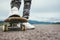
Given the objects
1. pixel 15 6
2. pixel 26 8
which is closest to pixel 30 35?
pixel 15 6

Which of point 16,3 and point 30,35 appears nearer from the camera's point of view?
point 30,35

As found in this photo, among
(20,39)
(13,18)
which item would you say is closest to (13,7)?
(13,18)

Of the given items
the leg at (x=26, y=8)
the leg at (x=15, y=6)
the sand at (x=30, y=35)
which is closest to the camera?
the sand at (x=30, y=35)

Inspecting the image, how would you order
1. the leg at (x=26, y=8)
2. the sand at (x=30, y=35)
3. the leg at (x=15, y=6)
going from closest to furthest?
the sand at (x=30, y=35)
the leg at (x=15, y=6)
the leg at (x=26, y=8)

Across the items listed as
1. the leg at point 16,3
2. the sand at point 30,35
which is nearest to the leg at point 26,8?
the leg at point 16,3

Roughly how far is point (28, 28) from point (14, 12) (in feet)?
1.42

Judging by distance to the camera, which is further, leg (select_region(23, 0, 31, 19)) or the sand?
leg (select_region(23, 0, 31, 19))

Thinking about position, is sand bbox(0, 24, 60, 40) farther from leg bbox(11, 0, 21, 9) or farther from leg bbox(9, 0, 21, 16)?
leg bbox(11, 0, 21, 9)

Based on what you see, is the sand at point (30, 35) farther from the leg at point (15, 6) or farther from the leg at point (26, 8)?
the leg at point (26, 8)

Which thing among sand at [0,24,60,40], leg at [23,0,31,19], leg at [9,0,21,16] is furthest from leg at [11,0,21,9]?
sand at [0,24,60,40]

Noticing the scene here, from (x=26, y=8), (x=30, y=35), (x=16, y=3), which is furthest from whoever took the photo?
(x=26, y=8)

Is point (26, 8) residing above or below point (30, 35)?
above

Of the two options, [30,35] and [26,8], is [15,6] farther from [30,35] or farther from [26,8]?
Result: [30,35]

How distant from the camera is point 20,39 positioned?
1730 mm
